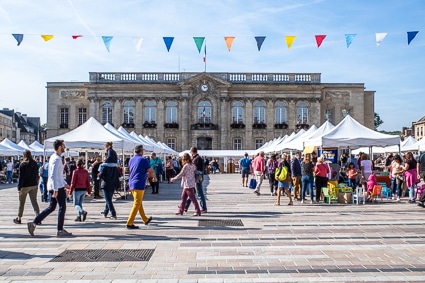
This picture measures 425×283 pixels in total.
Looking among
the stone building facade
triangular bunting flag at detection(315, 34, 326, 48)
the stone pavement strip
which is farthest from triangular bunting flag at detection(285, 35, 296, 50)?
the stone building facade

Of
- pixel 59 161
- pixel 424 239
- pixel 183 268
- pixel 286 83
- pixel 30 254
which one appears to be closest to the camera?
pixel 183 268

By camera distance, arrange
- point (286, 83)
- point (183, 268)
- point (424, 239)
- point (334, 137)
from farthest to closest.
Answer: point (286, 83) → point (334, 137) → point (424, 239) → point (183, 268)

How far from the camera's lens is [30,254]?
27.1 feet

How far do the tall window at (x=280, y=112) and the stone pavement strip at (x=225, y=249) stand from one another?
47.7 m

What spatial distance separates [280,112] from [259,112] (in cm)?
243

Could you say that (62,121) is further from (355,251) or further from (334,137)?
(355,251)

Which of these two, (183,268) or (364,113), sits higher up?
(364,113)

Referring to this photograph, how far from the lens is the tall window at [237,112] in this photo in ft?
200

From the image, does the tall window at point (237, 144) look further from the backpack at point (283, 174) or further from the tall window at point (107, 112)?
the backpack at point (283, 174)

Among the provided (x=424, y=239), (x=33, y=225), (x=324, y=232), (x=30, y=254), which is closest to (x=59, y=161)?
(x=33, y=225)

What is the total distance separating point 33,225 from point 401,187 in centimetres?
1345

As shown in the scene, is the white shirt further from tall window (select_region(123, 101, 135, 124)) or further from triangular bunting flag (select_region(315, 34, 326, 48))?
tall window (select_region(123, 101, 135, 124))

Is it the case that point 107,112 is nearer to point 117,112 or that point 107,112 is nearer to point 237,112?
point 117,112

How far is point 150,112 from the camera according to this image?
6047 centimetres
